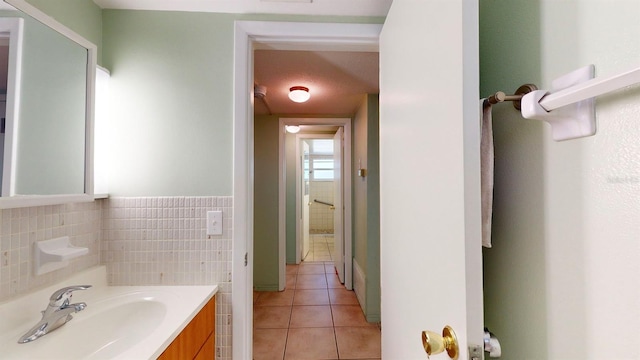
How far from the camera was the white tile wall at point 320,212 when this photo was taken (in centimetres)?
640

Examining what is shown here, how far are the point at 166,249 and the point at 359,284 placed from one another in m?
2.03

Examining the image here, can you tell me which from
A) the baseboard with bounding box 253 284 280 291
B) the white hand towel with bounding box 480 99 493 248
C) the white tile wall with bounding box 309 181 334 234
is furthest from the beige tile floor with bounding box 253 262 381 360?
the white tile wall with bounding box 309 181 334 234

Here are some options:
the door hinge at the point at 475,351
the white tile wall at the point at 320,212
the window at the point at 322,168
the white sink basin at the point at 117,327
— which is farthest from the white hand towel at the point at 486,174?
the white tile wall at the point at 320,212

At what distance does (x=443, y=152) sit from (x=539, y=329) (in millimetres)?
436

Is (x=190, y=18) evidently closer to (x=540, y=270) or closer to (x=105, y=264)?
(x=105, y=264)

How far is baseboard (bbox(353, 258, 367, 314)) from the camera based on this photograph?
8.26 ft

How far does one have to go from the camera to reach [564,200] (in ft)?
1.70

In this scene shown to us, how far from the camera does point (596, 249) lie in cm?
46

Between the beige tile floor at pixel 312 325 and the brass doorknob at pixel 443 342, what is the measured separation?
5.20 feet

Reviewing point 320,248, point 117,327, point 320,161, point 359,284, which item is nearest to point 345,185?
point 359,284

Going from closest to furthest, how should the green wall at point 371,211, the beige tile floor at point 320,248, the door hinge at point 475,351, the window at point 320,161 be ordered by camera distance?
the door hinge at point 475,351 → the green wall at point 371,211 → the beige tile floor at point 320,248 → the window at point 320,161

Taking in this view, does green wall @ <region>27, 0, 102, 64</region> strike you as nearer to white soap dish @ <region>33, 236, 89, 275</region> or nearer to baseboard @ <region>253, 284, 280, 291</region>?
white soap dish @ <region>33, 236, 89, 275</region>

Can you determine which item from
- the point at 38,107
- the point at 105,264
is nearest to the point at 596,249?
the point at 38,107

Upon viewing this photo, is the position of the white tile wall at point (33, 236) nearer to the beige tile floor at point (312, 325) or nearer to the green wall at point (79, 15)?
the green wall at point (79, 15)
